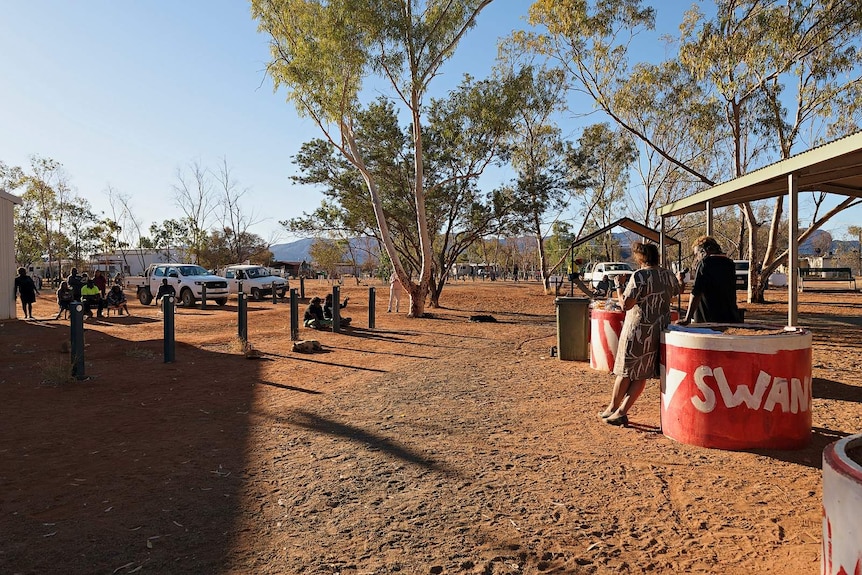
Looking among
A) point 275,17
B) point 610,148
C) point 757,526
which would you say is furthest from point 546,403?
point 610,148

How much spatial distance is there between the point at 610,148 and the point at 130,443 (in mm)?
33441

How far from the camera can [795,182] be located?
6383mm

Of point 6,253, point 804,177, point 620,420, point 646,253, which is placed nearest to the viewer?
point 646,253

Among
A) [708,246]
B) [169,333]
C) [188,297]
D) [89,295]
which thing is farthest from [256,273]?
[708,246]

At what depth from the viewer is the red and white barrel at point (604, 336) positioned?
27.0 feet

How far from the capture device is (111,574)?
2945 mm

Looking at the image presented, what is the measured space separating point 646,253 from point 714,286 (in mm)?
1355

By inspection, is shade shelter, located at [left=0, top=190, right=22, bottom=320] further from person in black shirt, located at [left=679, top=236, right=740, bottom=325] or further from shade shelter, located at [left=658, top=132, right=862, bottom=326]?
person in black shirt, located at [left=679, top=236, right=740, bottom=325]

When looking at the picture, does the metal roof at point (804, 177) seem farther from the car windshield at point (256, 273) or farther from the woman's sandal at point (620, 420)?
the car windshield at point (256, 273)

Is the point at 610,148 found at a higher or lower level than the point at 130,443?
higher

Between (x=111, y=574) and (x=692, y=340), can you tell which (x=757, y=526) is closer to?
(x=692, y=340)

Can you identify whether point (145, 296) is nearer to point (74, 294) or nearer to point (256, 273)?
point (256, 273)

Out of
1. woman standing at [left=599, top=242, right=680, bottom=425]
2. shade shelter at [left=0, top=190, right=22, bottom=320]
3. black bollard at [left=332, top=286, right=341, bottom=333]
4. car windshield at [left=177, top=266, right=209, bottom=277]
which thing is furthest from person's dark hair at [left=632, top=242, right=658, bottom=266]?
car windshield at [left=177, top=266, right=209, bottom=277]

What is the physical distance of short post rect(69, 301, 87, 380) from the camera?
26.1ft
